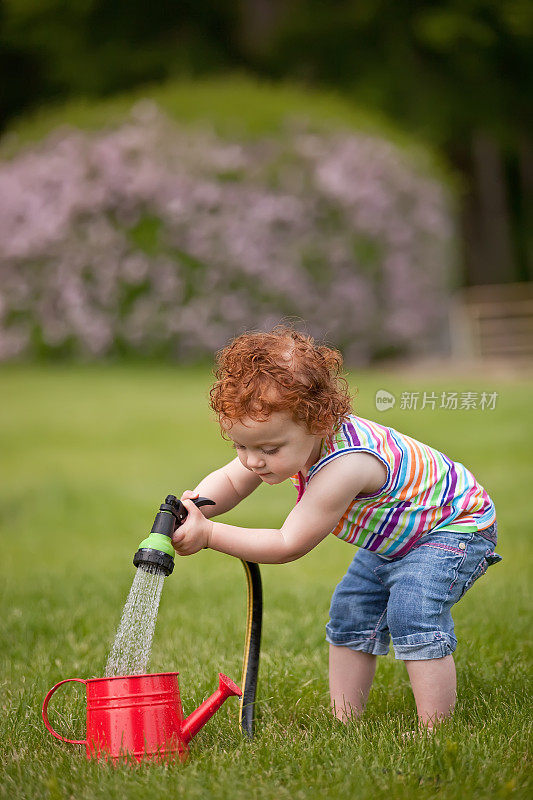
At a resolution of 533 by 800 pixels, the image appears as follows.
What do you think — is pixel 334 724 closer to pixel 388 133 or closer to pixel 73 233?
pixel 73 233

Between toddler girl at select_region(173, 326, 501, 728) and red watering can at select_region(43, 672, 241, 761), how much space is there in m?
0.35

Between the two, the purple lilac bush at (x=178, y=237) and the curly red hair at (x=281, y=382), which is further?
the purple lilac bush at (x=178, y=237)

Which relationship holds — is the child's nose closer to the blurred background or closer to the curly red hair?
the curly red hair

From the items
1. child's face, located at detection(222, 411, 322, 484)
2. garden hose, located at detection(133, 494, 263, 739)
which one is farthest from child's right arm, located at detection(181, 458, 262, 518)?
child's face, located at detection(222, 411, 322, 484)

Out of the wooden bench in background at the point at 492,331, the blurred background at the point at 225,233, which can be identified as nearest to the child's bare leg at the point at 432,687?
the blurred background at the point at 225,233

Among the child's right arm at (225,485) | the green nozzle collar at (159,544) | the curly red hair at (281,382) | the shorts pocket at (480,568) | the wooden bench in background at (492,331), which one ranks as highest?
the wooden bench in background at (492,331)

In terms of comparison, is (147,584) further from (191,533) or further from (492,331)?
(492,331)

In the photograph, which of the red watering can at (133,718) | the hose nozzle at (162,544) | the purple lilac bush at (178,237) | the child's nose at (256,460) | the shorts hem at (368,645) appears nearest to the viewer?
the hose nozzle at (162,544)

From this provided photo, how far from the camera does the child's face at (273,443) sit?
2490mm

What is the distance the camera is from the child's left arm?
2.49 meters

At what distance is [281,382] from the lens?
2482 millimetres

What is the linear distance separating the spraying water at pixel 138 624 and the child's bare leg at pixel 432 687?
70 cm

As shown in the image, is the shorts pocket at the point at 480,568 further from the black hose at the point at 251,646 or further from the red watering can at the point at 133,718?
the red watering can at the point at 133,718

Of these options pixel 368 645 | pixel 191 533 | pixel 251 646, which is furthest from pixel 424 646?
pixel 191 533
